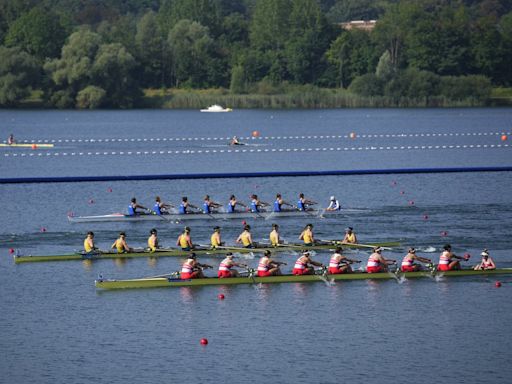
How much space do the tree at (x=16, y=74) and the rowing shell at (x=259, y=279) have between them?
8576 cm

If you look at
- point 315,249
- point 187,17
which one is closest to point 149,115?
point 187,17

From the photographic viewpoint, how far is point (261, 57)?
134750mm

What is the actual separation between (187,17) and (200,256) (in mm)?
110110

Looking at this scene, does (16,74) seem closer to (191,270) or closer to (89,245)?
(89,245)

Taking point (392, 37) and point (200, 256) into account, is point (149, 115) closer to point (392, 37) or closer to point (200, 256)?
point (392, 37)

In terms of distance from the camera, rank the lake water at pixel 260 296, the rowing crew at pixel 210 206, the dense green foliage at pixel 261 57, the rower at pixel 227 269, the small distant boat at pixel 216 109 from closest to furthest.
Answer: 1. the lake water at pixel 260 296
2. the rower at pixel 227 269
3. the rowing crew at pixel 210 206
4. the dense green foliage at pixel 261 57
5. the small distant boat at pixel 216 109

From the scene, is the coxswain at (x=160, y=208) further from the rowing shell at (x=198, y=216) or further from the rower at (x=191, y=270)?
the rower at (x=191, y=270)

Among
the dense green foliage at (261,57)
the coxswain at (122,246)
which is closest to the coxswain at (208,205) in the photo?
the coxswain at (122,246)

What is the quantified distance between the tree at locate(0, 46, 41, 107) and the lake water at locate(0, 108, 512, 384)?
41.4 meters

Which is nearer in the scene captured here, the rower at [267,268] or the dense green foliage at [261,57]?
the rower at [267,268]

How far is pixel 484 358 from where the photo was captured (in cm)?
2753

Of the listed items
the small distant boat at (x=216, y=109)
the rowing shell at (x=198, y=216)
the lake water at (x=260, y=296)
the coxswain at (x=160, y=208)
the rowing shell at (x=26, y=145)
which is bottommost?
the lake water at (x=260, y=296)

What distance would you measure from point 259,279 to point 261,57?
10215 centimetres

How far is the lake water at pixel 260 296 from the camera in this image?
2717cm
